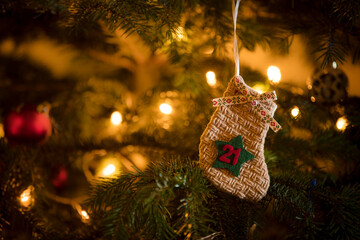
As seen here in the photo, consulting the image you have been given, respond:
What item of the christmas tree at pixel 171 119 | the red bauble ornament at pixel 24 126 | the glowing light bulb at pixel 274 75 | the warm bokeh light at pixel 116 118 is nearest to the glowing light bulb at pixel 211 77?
the christmas tree at pixel 171 119

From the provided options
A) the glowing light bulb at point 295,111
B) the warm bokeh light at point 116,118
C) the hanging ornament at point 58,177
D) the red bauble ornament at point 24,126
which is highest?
the glowing light bulb at point 295,111

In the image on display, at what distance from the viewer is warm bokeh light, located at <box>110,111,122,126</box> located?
3.05 ft

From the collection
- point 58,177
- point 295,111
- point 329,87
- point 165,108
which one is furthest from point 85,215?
point 329,87

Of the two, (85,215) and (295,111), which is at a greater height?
(295,111)

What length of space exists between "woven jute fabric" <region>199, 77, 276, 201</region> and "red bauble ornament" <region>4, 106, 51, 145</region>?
0.54m

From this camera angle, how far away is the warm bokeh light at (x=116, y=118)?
0.93 m

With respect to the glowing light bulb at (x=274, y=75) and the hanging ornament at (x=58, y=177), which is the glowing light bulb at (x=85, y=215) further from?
the glowing light bulb at (x=274, y=75)

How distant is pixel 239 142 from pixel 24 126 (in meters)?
0.61

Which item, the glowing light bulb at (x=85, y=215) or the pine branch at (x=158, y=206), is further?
the glowing light bulb at (x=85, y=215)

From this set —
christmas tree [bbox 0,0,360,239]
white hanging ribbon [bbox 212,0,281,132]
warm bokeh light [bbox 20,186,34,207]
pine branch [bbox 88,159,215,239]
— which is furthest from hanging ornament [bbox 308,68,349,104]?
warm bokeh light [bbox 20,186,34,207]

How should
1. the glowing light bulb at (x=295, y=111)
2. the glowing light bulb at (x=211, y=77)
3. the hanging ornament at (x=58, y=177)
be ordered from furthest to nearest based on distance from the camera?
the hanging ornament at (x=58, y=177)
the glowing light bulb at (x=211, y=77)
the glowing light bulb at (x=295, y=111)

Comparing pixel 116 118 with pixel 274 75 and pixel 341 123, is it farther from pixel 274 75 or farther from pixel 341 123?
pixel 341 123

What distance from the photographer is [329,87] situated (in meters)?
0.59

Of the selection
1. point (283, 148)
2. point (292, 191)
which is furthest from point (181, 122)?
point (292, 191)
